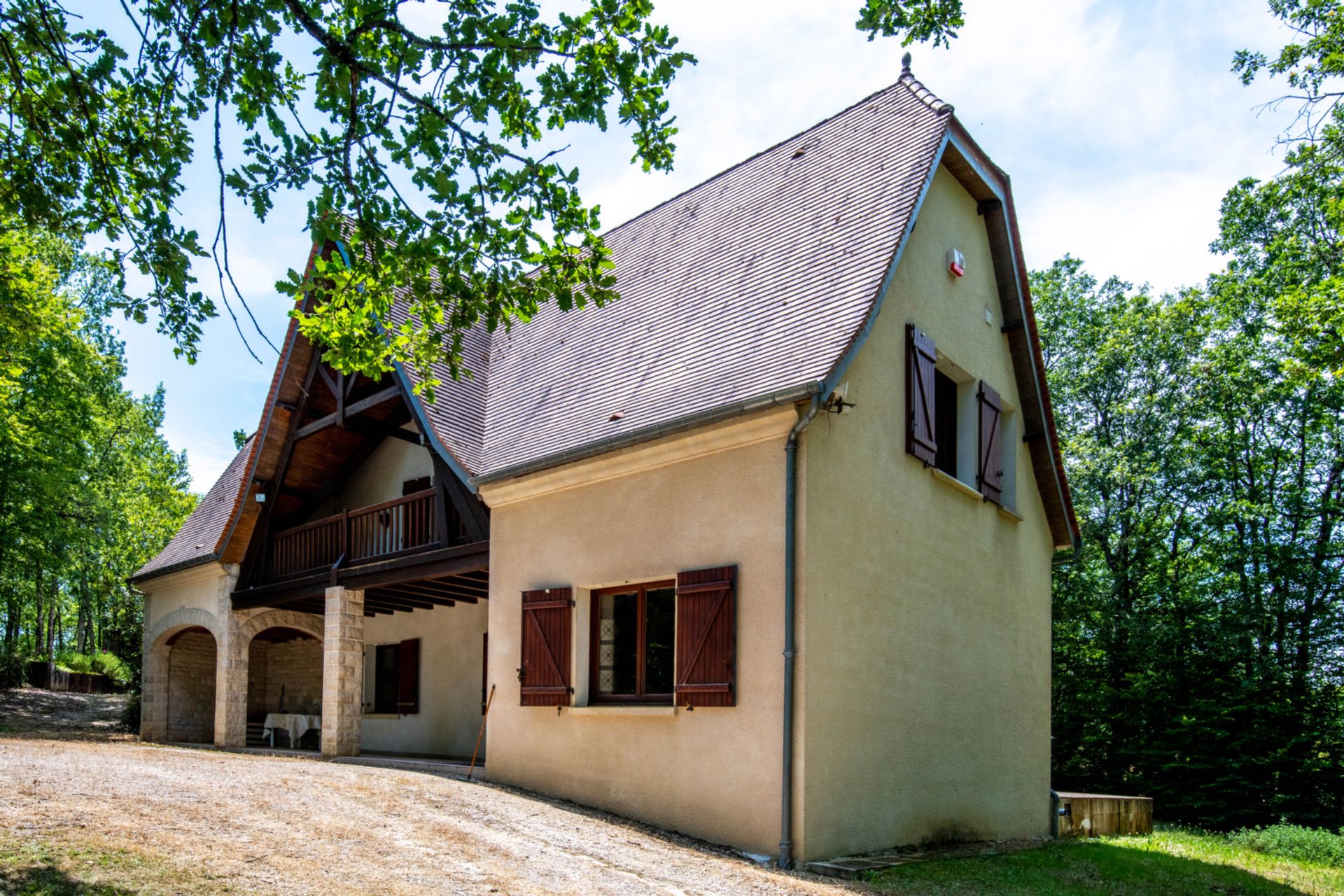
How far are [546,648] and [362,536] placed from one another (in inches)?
194

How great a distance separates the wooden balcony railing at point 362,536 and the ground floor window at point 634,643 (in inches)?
121

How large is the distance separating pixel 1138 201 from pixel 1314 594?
911 centimetres

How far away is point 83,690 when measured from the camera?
3164 cm

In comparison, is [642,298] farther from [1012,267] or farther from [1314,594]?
[1314,594]

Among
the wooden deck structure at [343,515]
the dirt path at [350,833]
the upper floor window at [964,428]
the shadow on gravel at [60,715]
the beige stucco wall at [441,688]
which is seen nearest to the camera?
the dirt path at [350,833]

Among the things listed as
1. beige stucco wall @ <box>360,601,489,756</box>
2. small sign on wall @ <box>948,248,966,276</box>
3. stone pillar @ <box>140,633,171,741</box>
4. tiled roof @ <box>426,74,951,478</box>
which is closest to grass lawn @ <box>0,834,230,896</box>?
tiled roof @ <box>426,74,951,478</box>

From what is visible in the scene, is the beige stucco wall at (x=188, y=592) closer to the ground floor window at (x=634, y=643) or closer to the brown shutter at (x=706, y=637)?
the ground floor window at (x=634, y=643)

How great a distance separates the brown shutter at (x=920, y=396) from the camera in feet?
35.0

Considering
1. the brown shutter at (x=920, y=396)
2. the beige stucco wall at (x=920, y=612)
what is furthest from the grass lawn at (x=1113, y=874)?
the brown shutter at (x=920, y=396)

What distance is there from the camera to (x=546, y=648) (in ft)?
36.2

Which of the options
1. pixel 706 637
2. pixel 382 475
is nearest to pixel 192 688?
pixel 382 475

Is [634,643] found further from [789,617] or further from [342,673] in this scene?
[342,673]

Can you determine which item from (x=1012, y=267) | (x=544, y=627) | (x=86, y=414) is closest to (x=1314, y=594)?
(x=1012, y=267)

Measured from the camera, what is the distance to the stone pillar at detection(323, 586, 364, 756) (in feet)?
47.0
